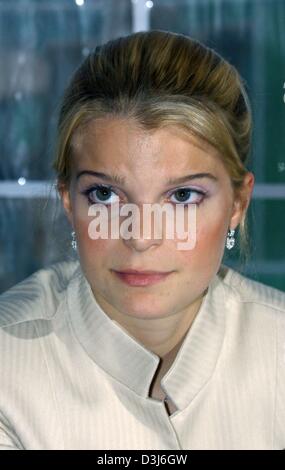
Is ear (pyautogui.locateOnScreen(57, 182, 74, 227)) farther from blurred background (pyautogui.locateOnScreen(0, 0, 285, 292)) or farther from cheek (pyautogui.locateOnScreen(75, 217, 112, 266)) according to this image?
blurred background (pyautogui.locateOnScreen(0, 0, 285, 292))

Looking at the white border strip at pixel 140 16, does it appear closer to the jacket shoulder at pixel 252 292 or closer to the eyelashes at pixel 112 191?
the jacket shoulder at pixel 252 292

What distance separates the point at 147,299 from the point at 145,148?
20cm

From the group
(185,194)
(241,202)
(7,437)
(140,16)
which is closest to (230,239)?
(241,202)

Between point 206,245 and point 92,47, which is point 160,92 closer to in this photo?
point 206,245

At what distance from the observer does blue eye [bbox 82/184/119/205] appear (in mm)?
1144

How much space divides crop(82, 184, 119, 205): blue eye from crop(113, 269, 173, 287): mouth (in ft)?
0.32

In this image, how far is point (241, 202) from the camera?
4.16 ft

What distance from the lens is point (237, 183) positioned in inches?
48.4

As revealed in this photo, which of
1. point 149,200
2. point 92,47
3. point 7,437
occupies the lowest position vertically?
point 7,437

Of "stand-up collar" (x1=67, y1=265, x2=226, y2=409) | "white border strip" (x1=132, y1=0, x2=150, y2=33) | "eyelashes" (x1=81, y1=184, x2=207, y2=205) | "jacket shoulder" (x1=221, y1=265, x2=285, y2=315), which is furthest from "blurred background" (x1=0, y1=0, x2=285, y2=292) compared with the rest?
"eyelashes" (x1=81, y1=184, x2=207, y2=205)
